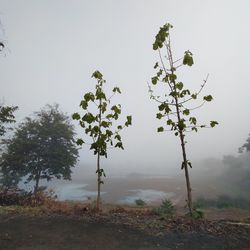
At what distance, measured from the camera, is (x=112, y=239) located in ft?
23.4

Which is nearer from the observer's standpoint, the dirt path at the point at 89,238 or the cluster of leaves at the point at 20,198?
the dirt path at the point at 89,238

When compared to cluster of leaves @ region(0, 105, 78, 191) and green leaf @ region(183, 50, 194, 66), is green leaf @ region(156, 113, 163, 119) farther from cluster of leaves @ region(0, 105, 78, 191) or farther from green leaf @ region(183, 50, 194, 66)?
cluster of leaves @ region(0, 105, 78, 191)

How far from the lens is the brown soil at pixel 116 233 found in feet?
22.2

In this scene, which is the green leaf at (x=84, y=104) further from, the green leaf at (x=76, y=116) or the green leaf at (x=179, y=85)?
the green leaf at (x=179, y=85)

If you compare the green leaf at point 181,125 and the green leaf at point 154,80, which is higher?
the green leaf at point 154,80

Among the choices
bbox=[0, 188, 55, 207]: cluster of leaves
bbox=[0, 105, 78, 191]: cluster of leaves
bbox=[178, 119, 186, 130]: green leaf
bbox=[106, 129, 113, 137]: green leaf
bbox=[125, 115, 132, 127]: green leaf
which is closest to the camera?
bbox=[178, 119, 186, 130]: green leaf

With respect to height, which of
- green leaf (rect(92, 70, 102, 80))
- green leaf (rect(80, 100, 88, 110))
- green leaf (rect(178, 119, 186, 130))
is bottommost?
green leaf (rect(178, 119, 186, 130))

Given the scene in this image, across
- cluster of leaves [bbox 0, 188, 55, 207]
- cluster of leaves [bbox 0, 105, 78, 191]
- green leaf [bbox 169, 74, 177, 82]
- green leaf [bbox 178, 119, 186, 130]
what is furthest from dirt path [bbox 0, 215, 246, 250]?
cluster of leaves [bbox 0, 105, 78, 191]

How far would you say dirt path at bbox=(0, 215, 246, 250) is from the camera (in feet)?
22.0

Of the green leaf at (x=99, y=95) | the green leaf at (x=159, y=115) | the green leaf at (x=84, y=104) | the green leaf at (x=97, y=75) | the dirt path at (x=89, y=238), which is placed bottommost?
the dirt path at (x=89, y=238)

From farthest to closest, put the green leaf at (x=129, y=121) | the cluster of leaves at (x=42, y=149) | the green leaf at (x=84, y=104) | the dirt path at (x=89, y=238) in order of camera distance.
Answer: the cluster of leaves at (x=42, y=149)
the green leaf at (x=129, y=121)
the green leaf at (x=84, y=104)
the dirt path at (x=89, y=238)

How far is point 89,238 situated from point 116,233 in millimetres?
795

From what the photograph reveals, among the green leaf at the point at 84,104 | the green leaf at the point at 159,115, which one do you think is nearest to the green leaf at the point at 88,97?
the green leaf at the point at 84,104

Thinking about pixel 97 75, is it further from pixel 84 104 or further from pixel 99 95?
pixel 84 104
